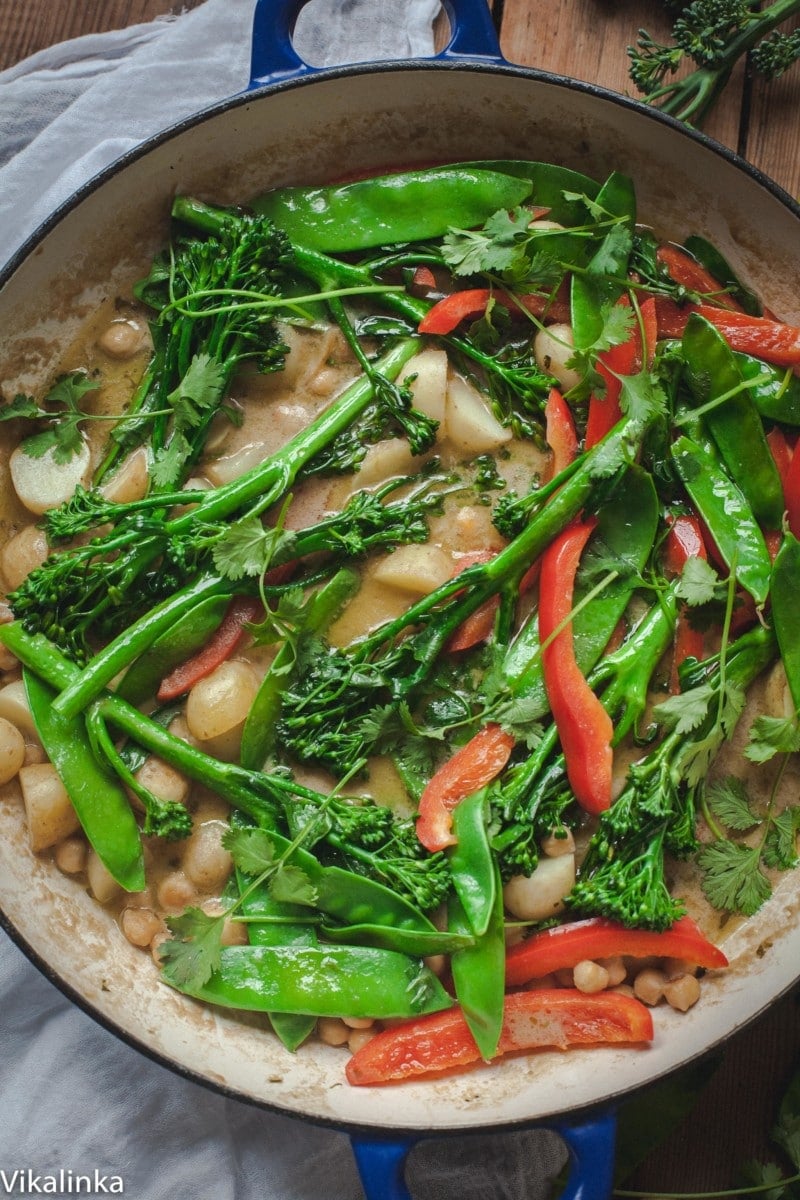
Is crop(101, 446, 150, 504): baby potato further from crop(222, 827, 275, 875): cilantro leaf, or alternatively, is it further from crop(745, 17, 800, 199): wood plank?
crop(745, 17, 800, 199): wood plank

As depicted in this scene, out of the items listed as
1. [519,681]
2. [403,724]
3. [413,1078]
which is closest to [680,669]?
[519,681]

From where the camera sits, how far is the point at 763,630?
2783 mm

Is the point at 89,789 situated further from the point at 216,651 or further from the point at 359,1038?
the point at 359,1038

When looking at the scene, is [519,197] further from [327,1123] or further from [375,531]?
[327,1123]

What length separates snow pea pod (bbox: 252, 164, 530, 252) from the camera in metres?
2.91

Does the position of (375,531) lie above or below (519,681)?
above

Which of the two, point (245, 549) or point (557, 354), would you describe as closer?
point (245, 549)

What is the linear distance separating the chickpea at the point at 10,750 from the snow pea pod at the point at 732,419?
1974mm

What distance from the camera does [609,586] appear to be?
2.80 m

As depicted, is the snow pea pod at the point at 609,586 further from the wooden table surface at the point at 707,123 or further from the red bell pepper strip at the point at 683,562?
the wooden table surface at the point at 707,123

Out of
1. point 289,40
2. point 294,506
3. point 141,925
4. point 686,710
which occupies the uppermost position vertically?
point 289,40

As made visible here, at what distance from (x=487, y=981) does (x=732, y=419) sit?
61.3 inches

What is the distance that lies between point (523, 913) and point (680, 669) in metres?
0.73

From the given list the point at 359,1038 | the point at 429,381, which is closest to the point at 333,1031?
the point at 359,1038
